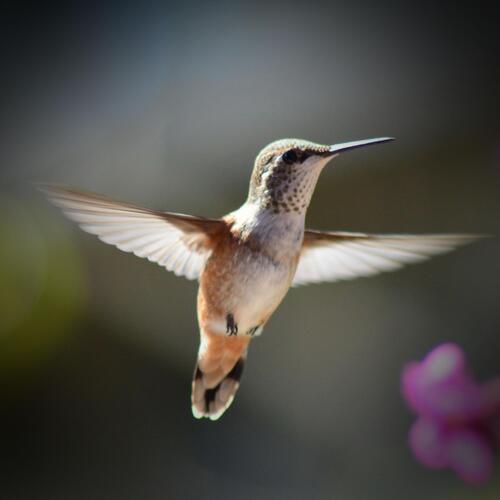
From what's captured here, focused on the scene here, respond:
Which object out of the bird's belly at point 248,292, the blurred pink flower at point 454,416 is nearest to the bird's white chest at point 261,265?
the bird's belly at point 248,292

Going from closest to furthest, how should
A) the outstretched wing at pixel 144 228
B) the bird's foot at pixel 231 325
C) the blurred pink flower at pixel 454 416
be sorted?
1. the outstretched wing at pixel 144 228
2. the bird's foot at pixel 231 325
3. the blurred pink flower at pixel 454 416

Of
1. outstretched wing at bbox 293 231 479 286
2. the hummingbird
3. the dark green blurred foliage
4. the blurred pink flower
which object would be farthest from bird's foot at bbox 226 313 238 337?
the dark green blurred foliage

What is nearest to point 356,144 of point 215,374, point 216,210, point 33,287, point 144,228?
point 144,228

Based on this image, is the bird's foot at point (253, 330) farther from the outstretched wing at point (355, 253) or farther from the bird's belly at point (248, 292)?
the outstretched wing at point (355, 253)

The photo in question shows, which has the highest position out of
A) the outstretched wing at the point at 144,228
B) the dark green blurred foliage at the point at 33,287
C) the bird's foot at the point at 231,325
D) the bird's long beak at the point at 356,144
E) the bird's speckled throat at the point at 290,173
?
the bird's long beak at the point at 356,144

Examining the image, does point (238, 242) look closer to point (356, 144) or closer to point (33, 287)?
point (356, 144)
